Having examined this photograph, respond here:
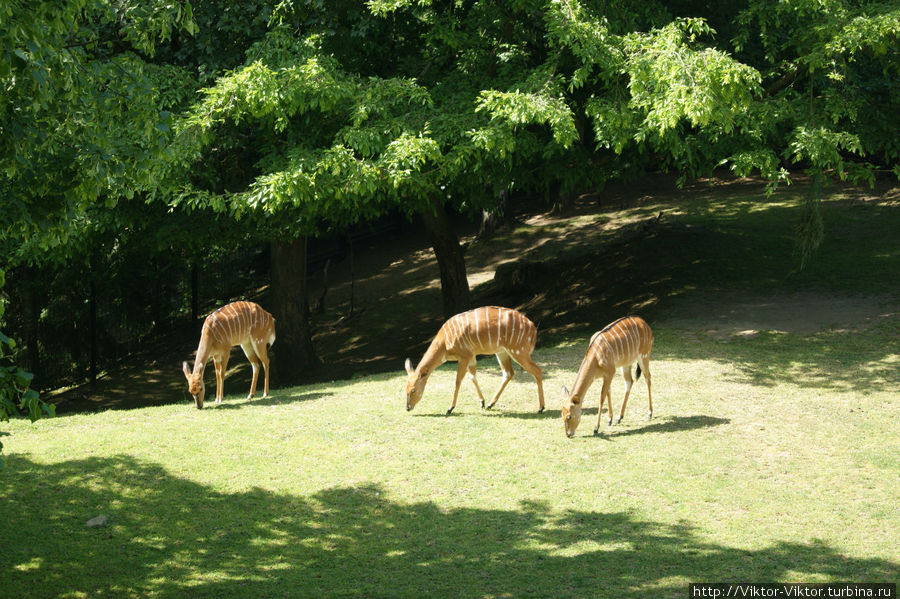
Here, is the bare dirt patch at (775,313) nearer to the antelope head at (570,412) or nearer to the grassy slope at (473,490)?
the grassy slope at (473,490)

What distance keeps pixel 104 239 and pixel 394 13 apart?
689cm

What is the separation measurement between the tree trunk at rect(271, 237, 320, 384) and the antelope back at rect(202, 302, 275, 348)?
4.93 metres

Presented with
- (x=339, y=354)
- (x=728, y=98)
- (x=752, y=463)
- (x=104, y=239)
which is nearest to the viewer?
(x=752, y=463)

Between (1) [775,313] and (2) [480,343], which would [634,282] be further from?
(2) [480,343]

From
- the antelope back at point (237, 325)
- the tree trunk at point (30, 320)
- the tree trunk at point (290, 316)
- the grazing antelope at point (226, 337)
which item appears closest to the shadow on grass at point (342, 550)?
the grazing antelope at point (226, 337)

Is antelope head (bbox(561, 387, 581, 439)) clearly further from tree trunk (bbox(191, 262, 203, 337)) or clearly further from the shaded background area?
tree trunk (bbox(191, 262, 203, 337))

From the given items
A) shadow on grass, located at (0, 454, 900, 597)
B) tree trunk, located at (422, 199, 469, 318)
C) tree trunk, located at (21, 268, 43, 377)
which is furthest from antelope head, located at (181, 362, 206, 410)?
tree trunk, located at (21, 268, 43, 377)

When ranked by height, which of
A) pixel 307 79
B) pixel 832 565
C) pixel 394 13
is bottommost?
pixel 832 565

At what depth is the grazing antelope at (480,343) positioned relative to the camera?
36.9ft

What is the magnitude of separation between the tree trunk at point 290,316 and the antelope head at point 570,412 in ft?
31.1

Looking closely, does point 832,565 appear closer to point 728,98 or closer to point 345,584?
point 345,584

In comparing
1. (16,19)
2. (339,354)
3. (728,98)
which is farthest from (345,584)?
(339,354)

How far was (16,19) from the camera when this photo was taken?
19.8 feet

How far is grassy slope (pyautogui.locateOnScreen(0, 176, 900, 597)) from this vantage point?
7086 millimetres
